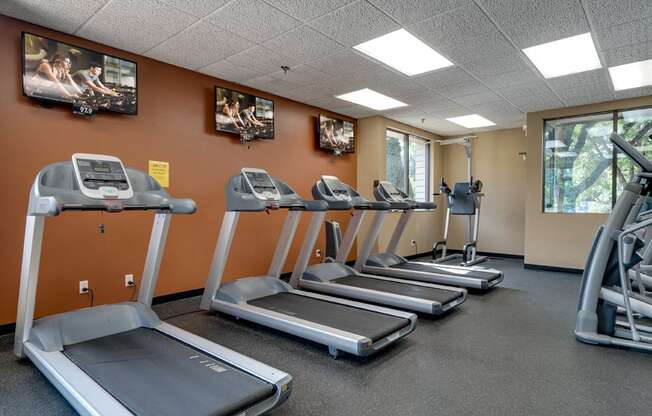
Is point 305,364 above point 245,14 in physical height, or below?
below

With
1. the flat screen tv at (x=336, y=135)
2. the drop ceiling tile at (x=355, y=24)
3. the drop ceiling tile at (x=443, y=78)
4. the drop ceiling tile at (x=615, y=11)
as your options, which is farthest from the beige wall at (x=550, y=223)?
the drop ceiling tile at (x=355, y=24)

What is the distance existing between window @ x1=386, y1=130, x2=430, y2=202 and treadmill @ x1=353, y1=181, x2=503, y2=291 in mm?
1602

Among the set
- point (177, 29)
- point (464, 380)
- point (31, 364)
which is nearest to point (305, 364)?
point (464, 380)

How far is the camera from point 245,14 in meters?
3.06

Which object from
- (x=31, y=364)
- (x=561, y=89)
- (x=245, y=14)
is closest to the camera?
(x=31, y=364)

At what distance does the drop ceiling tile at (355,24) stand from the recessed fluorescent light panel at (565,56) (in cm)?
160

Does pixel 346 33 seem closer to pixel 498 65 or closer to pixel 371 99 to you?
→ pixel 498 65

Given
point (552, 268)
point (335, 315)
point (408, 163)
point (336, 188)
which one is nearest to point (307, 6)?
point (336, 188)

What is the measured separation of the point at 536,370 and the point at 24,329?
3.47 metres

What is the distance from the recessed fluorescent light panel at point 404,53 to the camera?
11.6 feet

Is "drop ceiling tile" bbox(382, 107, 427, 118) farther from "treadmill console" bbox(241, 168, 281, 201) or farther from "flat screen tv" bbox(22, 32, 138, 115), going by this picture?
"flat screen tv" bbox(22, 32, 138, 115)

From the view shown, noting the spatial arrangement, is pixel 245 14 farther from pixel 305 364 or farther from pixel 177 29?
pixel 305 364

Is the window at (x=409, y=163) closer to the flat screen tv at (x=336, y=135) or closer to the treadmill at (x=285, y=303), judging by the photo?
the flat screen tv at (x=336, y=135)

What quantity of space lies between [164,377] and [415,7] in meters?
3.12
